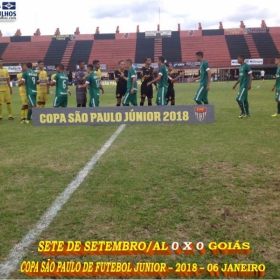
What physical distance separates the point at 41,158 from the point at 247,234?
3982mm

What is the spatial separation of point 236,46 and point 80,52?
26925mm

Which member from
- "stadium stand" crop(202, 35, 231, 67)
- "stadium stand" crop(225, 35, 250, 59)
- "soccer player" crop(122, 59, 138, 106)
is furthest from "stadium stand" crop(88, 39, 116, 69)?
"soccer player" crop(122, 59, 138, 106)

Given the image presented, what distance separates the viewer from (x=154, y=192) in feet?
13.3

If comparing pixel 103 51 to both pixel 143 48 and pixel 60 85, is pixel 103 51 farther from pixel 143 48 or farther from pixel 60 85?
pixel 60 85

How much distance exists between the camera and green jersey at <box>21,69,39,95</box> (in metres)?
10.5

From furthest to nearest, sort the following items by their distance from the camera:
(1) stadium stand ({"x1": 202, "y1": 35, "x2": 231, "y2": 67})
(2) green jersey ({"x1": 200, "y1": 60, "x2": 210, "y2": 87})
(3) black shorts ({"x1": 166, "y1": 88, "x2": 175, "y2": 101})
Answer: (1) stadium stand ({"x1": 202, "y1": 35, "x2": 231, "y2": 67})
(3) black shorts ({"x1": 166, "y1": 88, "x2": 175, "y2": 101})
(2) green jersey ({"x1": 200, "y1": 60, "x2": 210, "y2": 87})

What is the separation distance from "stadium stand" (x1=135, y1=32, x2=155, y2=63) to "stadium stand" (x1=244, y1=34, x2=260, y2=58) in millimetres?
16149

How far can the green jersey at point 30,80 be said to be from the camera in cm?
1050

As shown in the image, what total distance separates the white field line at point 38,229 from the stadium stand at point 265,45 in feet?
177

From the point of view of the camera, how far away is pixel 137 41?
59500 mm

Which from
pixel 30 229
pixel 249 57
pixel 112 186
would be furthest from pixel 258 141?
pixel 249 57

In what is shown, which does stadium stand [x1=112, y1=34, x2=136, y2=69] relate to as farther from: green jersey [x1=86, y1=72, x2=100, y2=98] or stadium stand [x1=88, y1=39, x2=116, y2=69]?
green jersey [x1=86, y1=72, x2=100, y2=98]

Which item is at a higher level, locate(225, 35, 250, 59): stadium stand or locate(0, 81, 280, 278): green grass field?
locate(225, 35, 250, 59): stadium stand

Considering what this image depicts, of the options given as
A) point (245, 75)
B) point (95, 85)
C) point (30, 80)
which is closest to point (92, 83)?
point (95, 85)
